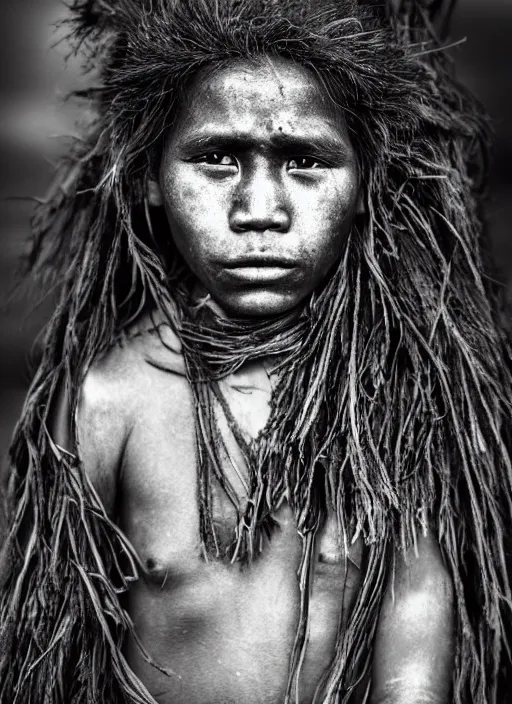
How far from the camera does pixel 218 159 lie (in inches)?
65.0

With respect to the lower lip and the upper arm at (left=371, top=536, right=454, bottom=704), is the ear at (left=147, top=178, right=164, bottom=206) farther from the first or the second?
the upper arm at (left=371, top=536, right=454, bottom=704)

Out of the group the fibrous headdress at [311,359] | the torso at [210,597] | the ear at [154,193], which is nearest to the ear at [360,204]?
the fibrous headdress at [311,359]

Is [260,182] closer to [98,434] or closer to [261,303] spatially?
[261,303]

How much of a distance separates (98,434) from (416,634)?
1.58 feet

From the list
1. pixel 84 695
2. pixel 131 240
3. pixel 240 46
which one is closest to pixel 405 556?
pixel 84 695

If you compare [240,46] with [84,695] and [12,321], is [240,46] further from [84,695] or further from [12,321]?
[84,695]

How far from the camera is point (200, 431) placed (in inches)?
65.1

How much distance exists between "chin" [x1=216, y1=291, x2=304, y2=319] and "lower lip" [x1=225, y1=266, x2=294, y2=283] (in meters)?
0.02

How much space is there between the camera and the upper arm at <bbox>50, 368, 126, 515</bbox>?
1645 millimetres

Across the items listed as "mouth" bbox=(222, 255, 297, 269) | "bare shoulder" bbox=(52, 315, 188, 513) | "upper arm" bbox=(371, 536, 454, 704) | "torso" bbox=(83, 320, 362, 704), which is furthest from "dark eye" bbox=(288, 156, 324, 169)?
"upper arm" bbox=(371, 536, 454, 704)

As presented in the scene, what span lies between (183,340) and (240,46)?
0.38 m

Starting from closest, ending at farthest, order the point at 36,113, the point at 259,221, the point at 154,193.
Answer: the point at 259,221 → the point at 154,193 → the point at 36,113

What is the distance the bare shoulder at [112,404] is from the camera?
165 centimetres

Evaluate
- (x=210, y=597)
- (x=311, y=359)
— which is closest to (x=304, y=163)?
(x=311, y=359)
